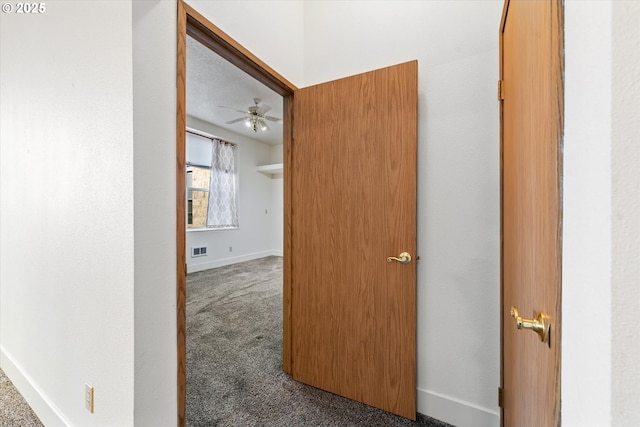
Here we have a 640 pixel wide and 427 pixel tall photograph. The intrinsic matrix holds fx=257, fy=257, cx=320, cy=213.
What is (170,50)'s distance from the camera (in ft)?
3.33

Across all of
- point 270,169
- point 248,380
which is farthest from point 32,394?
point 270,169

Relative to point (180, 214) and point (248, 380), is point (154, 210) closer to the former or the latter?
point (180, 214)

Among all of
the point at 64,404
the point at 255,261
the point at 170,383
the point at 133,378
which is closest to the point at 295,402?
the point at 170,383

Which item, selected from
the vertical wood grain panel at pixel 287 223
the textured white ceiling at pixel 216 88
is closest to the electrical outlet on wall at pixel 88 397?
the vertical wood grain panel at pixel 287 223

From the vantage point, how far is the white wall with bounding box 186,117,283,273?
4879mm

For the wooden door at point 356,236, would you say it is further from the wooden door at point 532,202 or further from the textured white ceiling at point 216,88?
the textured white ceiling at point 216,88

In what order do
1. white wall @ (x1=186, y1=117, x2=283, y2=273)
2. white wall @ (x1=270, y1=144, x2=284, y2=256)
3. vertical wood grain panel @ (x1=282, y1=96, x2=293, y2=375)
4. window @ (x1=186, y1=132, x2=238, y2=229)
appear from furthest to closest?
white wall @ (x1=270, y1=144, x2=284, y2=256) → window @ (x1=186, y1=132, x2=238, y2=229) → white wall @ (x1=186, y1=117, x2=283, y2=273) → vertical wood grain panel @ (x1=282, y1=96, x2=293, y2=375)

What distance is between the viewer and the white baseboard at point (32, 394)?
1.31 m

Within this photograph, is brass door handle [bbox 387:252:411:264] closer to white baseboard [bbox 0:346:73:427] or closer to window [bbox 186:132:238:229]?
white baseboard [bbox 0:346:73:427]

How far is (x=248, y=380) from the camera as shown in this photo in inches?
70.3

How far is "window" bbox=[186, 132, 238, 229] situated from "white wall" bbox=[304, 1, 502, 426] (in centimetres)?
436

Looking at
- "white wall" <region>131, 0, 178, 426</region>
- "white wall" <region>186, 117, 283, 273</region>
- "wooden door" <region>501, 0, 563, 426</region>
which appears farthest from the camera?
"white wall" <region>186, 117, 283, 273</region>

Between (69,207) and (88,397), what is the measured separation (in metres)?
0.85

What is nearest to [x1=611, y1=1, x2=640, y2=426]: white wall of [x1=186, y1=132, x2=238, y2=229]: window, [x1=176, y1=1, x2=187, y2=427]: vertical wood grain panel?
[x1=176, y1=1, x2=187, y2=427]: vertical wood grain panel
